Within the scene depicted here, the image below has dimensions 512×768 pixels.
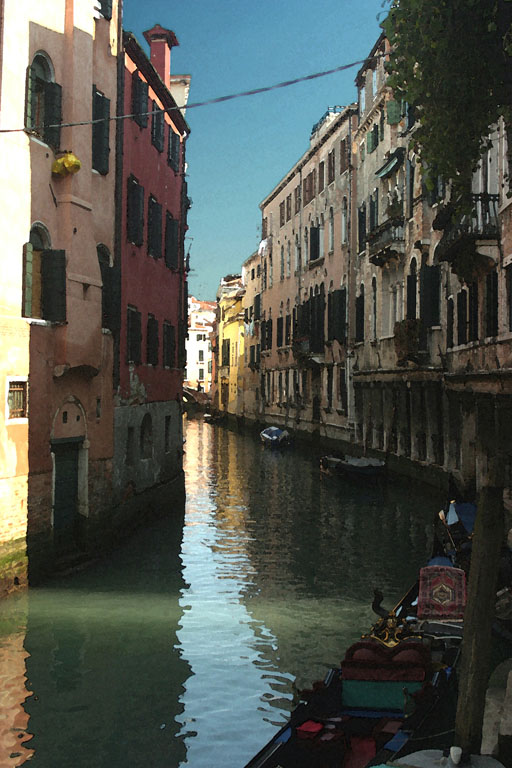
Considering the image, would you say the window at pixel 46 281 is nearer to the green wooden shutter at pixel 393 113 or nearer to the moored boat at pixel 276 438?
the green wooden shutter at pixel 393 113

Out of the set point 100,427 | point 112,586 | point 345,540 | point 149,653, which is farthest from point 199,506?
point 149,653

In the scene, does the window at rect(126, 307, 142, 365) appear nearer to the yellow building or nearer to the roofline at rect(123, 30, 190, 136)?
the roofline at rect(123, 30, 190, 136)

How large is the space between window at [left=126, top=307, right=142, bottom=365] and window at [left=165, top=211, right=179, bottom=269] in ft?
11.6

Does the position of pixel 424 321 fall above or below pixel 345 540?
above

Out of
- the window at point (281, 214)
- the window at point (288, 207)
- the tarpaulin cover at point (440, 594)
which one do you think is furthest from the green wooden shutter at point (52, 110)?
the window at point (281, 214)

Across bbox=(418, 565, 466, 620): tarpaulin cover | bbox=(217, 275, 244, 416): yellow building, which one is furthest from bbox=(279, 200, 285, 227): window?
bbox=(418, 565, 466, 620): tarpaulin cover

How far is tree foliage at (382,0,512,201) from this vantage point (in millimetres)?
7730

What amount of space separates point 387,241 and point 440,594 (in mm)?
19230

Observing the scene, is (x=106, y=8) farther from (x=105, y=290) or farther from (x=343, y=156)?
(x=343, y=156)

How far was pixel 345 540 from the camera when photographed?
736 inches

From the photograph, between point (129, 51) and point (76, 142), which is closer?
point (76, 142)

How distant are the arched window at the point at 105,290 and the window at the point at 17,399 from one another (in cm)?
325

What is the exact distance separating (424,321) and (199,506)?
8.19 m

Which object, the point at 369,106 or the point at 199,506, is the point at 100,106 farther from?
the point at 369,106
